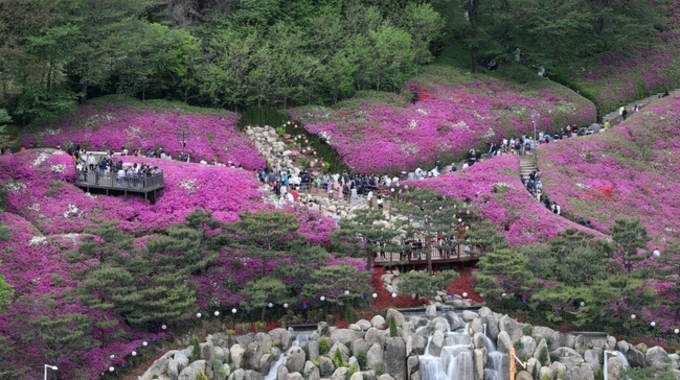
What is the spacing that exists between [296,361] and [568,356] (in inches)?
505

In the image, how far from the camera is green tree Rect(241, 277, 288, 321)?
2376 inches

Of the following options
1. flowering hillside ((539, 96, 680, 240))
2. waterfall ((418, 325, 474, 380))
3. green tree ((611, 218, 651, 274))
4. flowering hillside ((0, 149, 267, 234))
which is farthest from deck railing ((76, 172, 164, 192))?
green tree ((611, 218, 651, 274))

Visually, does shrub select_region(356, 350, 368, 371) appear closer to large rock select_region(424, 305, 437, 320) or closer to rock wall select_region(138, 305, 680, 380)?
rock wall select_region(138, 305, 680, 380)

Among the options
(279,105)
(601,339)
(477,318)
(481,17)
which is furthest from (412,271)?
(481,17)

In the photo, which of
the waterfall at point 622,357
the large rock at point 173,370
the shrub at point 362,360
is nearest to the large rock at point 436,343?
the shrub at point 362,360

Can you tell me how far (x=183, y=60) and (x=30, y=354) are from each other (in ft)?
94.0

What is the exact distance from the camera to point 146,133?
74.8 meters

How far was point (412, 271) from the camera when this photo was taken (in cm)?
6412

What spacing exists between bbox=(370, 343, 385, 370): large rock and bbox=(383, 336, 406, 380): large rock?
35cm

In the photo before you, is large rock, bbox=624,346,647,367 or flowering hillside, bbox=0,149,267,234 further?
flowering hillside, bbox=0,149,267,234

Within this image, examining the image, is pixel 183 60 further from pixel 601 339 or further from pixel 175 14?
pixel 601 339

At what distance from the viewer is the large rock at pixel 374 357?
192 feet

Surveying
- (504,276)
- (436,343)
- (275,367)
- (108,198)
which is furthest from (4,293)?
(504,276)

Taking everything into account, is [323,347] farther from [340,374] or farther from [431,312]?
[431,312]
